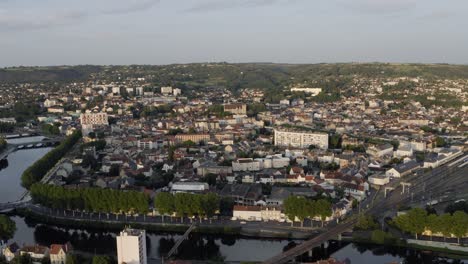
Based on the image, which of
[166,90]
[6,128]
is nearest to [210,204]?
[6,128]

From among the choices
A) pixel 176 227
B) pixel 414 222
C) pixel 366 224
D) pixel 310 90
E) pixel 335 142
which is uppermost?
pixel 310 90

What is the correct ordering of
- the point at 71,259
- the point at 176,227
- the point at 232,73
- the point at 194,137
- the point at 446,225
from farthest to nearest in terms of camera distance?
1. the point at 232,73
2. the point at 194,137
3. the point at 176,227
4. the point at 446,225
5. the point at 71,259

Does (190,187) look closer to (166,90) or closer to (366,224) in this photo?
(366,224)

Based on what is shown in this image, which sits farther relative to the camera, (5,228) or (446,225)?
(5,228)

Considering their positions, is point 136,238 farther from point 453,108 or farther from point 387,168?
point 453,108

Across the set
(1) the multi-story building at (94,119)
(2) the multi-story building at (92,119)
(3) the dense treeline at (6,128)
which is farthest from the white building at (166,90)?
(3) the dense treeline at (6,128)

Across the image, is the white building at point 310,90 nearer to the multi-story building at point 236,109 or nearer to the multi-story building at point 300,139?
the multi-story building at point 236,109

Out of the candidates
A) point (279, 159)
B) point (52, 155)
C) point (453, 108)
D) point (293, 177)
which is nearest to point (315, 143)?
point (279, 159)

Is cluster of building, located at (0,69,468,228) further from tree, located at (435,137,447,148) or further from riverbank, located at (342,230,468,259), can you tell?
riverbank, located at (342,230,468,259)
